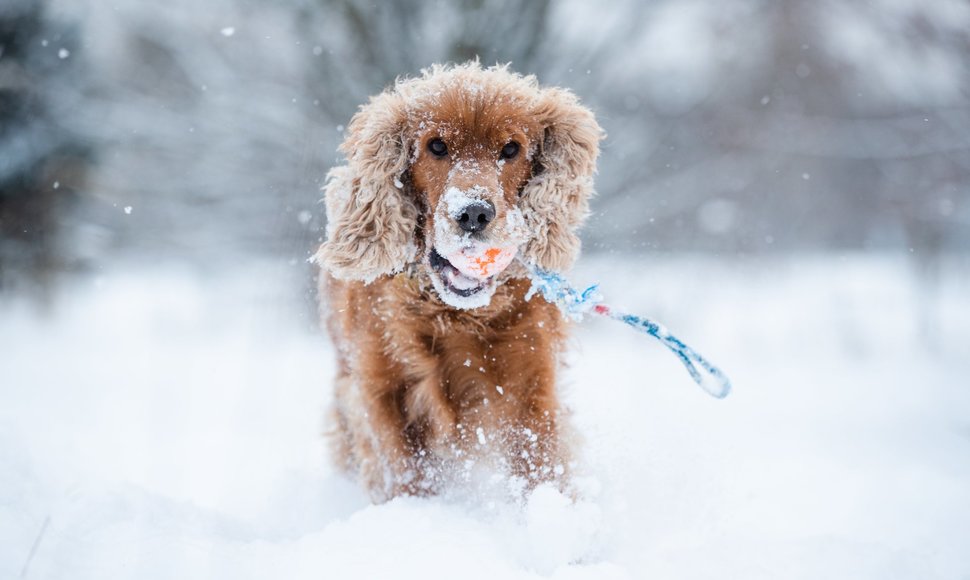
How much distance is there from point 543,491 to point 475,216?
104 centimetres

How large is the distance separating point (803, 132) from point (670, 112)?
6.66 feet

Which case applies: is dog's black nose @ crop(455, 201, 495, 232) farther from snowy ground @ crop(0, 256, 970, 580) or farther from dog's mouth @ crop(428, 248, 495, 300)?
snowy ground @ crop(0, 256, 970, 580)

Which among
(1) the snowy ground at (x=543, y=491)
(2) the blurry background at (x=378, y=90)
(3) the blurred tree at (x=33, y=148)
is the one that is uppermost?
(2) the blurry background at (x=378, y=90)

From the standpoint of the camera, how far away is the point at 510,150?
2686 millimetres

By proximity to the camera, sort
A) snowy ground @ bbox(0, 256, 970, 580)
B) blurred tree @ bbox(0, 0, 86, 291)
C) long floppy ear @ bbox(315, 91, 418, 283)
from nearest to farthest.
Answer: snowy ground @ bbox(0, 256, 970, 580) → long floppy ear @ bbox(315, 91, 418, 283) → blurred tree @ bbox(0, 0, 86, 291)

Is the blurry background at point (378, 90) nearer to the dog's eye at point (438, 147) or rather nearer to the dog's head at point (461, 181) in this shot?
the dog's head at point (461, 181)

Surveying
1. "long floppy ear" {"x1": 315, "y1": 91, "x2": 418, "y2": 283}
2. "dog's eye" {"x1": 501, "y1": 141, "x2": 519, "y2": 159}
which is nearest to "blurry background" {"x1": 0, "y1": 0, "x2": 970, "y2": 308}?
"long floppy ear" {"x1": 315, "y1": 91, "x2": 418, "y2": 283}

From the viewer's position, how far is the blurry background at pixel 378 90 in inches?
258

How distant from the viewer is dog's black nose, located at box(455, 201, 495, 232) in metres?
2.28

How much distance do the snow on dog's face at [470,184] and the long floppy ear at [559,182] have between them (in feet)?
0.29

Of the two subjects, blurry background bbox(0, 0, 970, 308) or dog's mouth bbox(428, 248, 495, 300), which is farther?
blurry background bbox(0, 0, 970, 308)

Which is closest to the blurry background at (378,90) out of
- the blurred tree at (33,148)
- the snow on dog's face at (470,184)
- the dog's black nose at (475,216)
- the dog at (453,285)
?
the blurred tree at (33,148)

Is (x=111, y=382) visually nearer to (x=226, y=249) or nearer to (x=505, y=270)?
(x=226, y=249)

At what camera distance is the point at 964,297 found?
8.55 m
